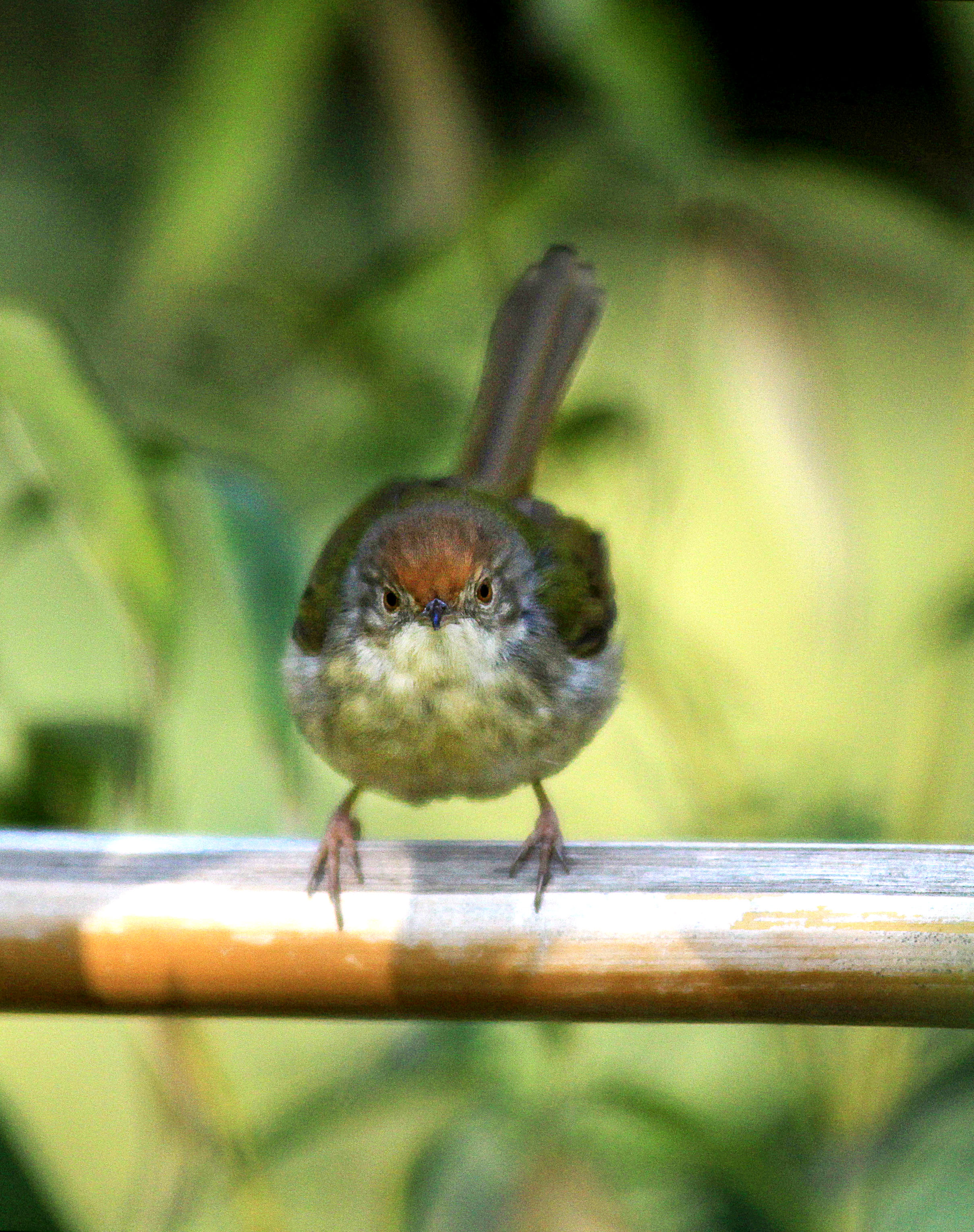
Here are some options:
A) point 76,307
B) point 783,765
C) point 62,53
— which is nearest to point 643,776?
point 783,765

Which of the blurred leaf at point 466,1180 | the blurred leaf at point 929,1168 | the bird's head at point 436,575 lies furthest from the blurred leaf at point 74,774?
the blurred leaf at point 929,1168

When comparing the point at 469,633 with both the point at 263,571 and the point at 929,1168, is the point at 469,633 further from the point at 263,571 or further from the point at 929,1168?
the point at 929,1168

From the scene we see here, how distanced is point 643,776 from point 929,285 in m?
1.72

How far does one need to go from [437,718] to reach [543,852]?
386 millimetres

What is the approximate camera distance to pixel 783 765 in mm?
3682

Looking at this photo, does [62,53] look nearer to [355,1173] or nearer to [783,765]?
[783,765]

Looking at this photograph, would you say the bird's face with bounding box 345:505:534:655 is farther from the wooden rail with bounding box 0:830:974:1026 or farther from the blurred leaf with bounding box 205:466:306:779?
the wooden rail with bounding box 0:830:974:1026

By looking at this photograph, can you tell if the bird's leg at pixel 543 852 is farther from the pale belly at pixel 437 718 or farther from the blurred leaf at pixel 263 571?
the blurred leaf at pixel 263 571

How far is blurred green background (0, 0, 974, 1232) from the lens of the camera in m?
1.95

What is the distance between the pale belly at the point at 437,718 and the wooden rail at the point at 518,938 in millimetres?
380

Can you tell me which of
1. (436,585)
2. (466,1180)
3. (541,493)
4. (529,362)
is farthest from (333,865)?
(541,493)

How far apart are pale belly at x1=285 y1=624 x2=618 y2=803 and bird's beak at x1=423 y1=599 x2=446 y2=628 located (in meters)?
0.02

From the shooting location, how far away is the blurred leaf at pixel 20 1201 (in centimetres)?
187

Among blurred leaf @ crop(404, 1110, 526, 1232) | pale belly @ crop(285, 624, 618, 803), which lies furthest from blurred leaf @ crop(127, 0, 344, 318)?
blurred leaf @ crop(404, 1110, 526, 1232)
